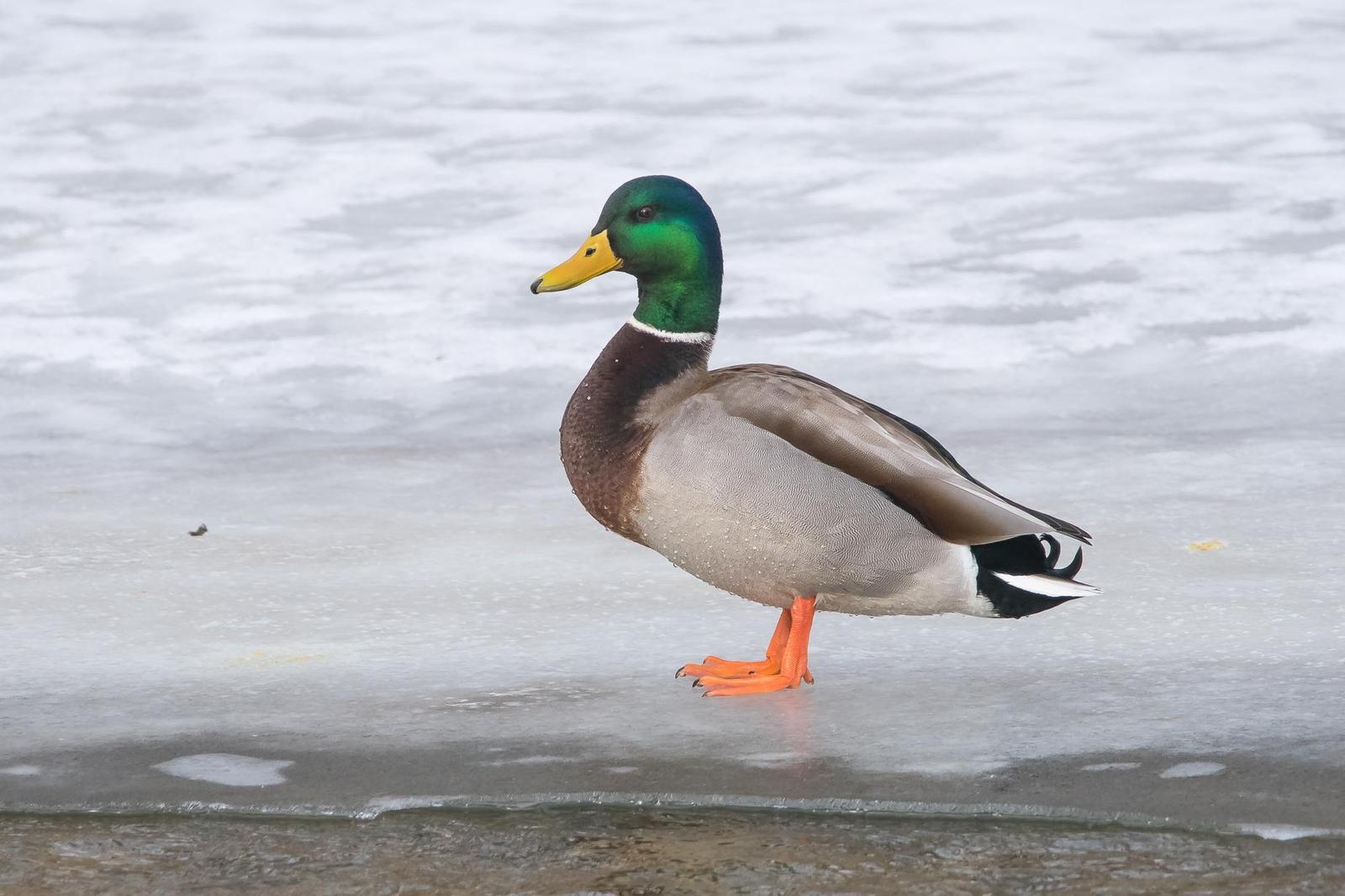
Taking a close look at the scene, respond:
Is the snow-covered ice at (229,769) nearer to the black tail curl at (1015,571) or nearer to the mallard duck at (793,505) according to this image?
the mallard duck at (793,505)

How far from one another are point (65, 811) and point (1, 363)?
416 centimetres

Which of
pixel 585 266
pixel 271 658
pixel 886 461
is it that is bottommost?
pixel 271 658

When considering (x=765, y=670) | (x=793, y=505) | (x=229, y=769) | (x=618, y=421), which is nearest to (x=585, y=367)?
(x=618, y=421)

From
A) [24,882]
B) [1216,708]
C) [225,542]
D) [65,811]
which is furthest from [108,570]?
[1216,708]

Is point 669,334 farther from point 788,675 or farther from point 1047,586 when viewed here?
point 1047,586

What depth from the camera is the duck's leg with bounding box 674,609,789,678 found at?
3932 millimetres

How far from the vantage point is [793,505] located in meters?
3.87

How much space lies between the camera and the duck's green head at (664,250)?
422cm

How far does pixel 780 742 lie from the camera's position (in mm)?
3561

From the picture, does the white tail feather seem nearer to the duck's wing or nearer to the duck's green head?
the duck's wing

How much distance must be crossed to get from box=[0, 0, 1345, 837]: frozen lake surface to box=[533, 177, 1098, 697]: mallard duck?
144mm

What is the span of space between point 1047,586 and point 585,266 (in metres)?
1.16

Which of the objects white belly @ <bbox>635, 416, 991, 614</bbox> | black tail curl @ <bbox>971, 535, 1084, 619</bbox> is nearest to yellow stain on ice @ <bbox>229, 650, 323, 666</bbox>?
white belly @ <bbox>635, 416, 991, 614</bbox>

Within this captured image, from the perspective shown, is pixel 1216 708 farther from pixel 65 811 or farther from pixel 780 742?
pixel 65 811
